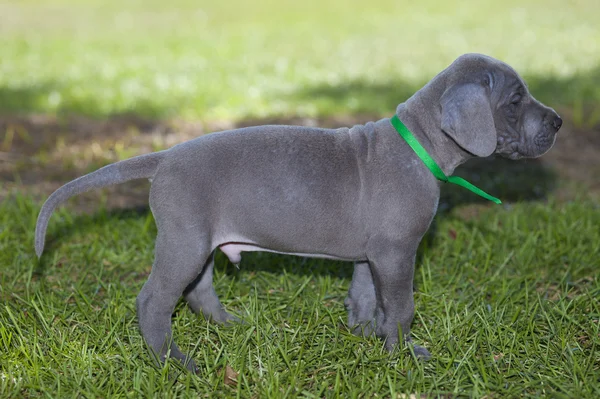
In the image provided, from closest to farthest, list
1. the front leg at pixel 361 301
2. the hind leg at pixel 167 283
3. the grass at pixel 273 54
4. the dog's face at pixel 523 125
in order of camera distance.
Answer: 1. the hind leg at pixel 167 283
2. the dog's face at pixel 523 125
3. the front leg at pixel 361 301
4. the grass at pixel 273 54

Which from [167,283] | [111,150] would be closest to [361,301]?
[167,283]

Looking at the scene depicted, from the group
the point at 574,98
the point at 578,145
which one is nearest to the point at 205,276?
the point at 578,145

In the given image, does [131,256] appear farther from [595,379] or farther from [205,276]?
[595,379]

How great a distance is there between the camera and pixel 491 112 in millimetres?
3322

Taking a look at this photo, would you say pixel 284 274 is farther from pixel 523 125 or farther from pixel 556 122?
pixel 556 122

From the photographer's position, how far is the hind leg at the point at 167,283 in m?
3.23

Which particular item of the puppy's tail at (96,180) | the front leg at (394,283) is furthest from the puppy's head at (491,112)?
the puppy's tail at (96,180)

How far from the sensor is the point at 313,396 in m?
2.96

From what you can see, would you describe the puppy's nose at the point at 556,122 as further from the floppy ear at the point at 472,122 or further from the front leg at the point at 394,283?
the front leg at the point at 394,283

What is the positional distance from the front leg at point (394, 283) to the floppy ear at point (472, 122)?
1.63ft

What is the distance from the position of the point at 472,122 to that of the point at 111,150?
422cm

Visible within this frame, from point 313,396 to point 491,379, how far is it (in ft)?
2.57

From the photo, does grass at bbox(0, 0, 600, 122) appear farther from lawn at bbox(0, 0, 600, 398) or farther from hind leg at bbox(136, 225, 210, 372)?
hind leg at bbox(136, 225, 210, 372)

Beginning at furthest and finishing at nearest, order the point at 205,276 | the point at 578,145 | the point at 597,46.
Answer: the point at 597,46, the point at 578,145, the point at 205,276
